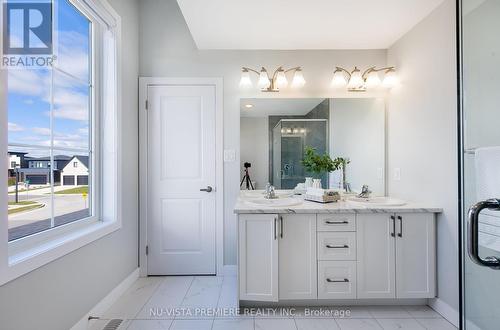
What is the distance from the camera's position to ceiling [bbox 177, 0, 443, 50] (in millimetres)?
1973

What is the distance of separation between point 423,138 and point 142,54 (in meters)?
2.67

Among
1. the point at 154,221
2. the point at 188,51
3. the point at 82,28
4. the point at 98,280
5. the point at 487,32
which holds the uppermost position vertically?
the point at 188,51

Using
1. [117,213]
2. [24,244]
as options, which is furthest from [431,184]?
[24,244]

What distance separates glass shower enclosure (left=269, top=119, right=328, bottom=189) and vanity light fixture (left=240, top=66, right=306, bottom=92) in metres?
0.34

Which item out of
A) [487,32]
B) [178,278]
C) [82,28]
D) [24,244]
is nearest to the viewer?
[487,32]

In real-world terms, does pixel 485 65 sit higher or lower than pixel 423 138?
higher

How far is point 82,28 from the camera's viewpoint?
1935 mm

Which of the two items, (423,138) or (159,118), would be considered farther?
(159,118)

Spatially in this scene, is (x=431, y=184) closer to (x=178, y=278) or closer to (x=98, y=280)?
(x=178, y=278)

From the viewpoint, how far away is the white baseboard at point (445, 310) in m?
1.87

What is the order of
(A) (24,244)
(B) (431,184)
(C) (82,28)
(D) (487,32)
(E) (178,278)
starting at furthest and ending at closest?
(E) (178,278)
(B) (431,184)
(C) (82,28)
(A) (24,244)
(D) (487,32)

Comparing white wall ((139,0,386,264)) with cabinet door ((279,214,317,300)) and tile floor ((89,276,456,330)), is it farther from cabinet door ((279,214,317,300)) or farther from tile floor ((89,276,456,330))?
cabinet door ((279,214,317,300))

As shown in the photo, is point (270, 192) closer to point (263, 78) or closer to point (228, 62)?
point (263, 78)

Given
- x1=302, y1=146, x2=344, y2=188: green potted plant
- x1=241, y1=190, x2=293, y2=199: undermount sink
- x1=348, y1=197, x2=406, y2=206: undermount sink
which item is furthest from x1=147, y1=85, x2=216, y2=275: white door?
x1=348, y1=197, x2=406, y2=206: undermount sink
